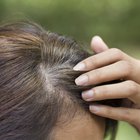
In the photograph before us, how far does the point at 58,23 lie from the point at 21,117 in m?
6.09

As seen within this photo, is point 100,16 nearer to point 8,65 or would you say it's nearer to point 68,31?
point 68,31

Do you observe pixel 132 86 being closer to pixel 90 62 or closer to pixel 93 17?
pixel 90 62

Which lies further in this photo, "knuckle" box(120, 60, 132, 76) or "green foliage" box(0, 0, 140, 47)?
"green foliage" box(0, 0, 140, 47)

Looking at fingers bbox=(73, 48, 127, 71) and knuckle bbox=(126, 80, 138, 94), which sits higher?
fingers bbox=(73, 48, 127, 71)

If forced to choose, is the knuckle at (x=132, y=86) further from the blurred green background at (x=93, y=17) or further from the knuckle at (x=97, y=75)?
the blurred green background at (x=93, y=17)

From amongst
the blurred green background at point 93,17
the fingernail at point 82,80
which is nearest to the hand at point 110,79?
the fingernail at point 82,80

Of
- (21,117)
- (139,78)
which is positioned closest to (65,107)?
(21,117)

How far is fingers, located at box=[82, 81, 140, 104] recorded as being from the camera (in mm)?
1447

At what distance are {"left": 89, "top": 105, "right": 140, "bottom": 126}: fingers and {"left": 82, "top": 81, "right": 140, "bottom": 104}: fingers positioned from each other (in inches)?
1.6

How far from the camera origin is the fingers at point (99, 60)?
1483 mm

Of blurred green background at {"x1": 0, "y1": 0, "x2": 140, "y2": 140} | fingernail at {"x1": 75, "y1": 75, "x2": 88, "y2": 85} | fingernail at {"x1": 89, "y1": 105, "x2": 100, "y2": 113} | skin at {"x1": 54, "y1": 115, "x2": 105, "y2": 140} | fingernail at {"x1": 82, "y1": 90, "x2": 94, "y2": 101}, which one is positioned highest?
blurred green background at {"x1": 0, "y1": 0, "x2": 140, "y2": 140}

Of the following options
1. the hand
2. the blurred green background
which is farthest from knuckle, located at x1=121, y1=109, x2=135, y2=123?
the blurred green background

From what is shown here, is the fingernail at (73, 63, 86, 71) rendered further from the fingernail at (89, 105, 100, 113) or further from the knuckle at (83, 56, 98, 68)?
the fingernail at (89, 105, 100, 113)

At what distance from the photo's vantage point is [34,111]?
4.57 ft
